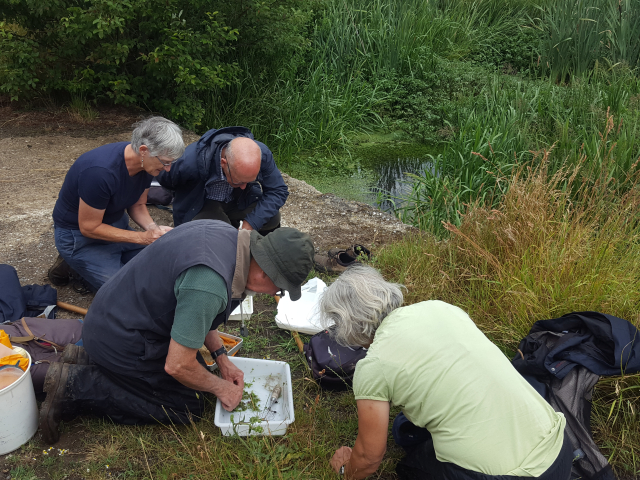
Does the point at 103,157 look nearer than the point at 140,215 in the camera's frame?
Yes

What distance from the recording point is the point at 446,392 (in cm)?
186

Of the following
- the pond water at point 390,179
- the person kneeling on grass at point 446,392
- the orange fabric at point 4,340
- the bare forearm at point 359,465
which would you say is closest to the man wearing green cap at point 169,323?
the orange fabric at point 4,340

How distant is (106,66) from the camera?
6.30 metres

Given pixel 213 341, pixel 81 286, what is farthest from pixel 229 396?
Result: pixel 81 286

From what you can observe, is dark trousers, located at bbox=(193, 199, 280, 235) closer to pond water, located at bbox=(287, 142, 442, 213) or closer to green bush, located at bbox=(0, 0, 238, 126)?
pond water, located at bbox=(287, 142, 442, 213)

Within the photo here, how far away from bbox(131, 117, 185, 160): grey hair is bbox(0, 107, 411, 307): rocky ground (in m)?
1.29

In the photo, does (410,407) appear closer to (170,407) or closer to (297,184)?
(170,407)

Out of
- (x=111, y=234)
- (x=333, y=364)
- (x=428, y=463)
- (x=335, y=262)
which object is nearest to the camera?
(x=428, y=463)

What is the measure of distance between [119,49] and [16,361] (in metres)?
4.15

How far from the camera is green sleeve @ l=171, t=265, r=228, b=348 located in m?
2.03

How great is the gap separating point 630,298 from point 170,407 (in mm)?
2595

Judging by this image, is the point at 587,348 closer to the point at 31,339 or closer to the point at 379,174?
the point at 31,339

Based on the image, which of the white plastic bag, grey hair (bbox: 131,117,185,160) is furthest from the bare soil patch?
grey hair (bbox: 131,117,185,160)

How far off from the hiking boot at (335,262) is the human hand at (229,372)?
1.53 metres
